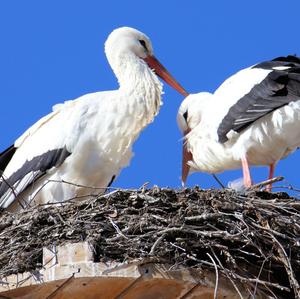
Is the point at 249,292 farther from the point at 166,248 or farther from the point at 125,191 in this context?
the point at 125,191

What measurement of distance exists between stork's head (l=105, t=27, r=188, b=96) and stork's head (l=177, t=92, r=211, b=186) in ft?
1.26

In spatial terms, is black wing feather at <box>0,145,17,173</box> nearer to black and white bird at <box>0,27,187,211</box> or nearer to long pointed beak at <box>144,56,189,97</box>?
black and white bird at <box>0,27,187,211</box>

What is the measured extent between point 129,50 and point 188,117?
3.19ft

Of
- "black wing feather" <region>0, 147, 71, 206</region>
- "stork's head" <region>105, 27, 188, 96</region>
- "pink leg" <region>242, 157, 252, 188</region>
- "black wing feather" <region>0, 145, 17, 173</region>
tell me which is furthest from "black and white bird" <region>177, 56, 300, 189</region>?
"black wing feather" <region>0, 145, 17, 173</region>

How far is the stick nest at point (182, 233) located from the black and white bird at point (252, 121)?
2108 mm

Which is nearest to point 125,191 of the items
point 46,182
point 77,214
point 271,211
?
point 77,214

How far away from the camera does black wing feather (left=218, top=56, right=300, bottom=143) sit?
30.2 ft

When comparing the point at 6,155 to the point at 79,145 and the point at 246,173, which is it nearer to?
the point at 79,145

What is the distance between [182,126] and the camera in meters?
10.4

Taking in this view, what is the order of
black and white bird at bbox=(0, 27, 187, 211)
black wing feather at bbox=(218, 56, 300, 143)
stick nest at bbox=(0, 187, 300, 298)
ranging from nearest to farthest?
stick nest at bbox=(0, 187, 300, 298) → black and white bird at bbox=(0, 27, 187, 211) → black wing feather at bbox=(218, 56, 300, 143)

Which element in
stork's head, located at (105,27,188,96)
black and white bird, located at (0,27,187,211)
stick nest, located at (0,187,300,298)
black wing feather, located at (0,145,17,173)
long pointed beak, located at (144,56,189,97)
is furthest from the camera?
long pointed beak, located at (144,56,189,97)

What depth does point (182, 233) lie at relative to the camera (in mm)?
6691

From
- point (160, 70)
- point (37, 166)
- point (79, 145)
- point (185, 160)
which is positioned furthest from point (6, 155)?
point (185, 160)

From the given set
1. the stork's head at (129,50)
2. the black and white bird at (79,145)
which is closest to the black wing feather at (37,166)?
the black and white bird at (79,145)
